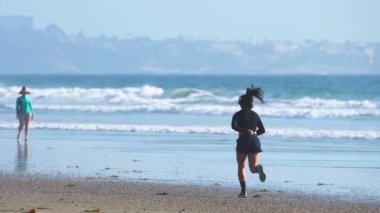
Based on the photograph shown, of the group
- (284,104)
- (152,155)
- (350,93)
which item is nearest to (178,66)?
(350,93)

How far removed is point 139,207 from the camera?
13.2m

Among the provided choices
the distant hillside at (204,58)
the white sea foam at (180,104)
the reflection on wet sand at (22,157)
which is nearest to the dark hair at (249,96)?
the reflection on wet sand at (22,157)

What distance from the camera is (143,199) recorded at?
1401 cm

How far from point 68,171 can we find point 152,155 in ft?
11.2

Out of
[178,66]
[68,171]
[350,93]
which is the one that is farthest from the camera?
[178,66]

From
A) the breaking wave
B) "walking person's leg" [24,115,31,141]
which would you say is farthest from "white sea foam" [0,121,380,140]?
"walking person's leg" [24,115,31,141]

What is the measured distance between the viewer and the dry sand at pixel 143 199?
517 inches

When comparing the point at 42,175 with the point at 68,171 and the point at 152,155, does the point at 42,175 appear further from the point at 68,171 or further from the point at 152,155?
the point at 152,155

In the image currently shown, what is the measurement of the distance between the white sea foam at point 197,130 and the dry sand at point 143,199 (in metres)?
11.4

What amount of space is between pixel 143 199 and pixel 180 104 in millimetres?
33487

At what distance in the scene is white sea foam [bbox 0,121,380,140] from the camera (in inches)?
1050

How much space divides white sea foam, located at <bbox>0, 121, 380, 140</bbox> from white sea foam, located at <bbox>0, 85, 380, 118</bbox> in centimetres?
788

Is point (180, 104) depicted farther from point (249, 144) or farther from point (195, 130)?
point (249, 144)

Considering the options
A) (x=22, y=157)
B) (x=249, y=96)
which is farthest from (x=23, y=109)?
(x=249, y=96)
